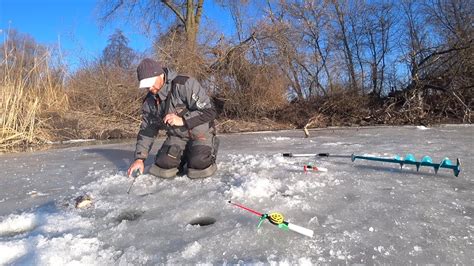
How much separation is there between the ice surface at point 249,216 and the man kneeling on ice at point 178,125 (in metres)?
0.13

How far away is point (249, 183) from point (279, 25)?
7386 millimetres

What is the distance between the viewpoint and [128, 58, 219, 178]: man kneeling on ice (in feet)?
9.45

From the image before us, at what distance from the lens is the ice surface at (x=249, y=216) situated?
1.55 meters

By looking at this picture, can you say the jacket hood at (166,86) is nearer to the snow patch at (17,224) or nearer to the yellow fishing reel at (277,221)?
the snow patch at (17,224)

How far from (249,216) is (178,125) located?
1.22 metres

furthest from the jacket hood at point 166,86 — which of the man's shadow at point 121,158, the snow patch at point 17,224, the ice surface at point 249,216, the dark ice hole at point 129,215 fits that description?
the snow patch at point 17,224

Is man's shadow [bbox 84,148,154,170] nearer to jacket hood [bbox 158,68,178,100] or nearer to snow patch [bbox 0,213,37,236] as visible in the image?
jacket hood [bbox 158,68,178,100]

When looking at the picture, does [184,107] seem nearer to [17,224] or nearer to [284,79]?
[17,224]

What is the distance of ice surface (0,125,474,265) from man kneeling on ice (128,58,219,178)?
0.44ft

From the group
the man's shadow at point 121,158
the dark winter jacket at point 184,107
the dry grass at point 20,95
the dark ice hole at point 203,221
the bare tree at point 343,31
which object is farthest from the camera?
the bare tree at point 343,31

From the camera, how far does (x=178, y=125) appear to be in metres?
2.92

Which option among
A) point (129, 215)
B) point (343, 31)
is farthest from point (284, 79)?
point (129, 215)

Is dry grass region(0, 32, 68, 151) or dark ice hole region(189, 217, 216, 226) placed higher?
dry grass region(0, 32, 68, 151)

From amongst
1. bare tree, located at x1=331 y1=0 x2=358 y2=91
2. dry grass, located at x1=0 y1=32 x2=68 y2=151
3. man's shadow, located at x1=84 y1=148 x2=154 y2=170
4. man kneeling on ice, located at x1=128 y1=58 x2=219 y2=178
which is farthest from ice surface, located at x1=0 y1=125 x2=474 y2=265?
bare tree, located at x1=331 y1=0 x2=358 y2=91
